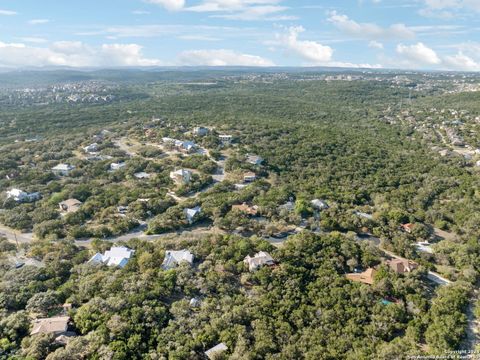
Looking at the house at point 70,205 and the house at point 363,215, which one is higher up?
the house at point 363,215

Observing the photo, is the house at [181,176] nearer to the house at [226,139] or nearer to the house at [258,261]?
the house at [226,139]

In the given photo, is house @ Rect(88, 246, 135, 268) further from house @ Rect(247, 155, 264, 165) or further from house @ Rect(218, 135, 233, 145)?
house @ Rect(218, 135, 233, 145)

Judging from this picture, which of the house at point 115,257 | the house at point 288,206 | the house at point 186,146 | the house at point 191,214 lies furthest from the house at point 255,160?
the house at point 115,257

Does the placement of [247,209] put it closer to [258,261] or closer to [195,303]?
[258,261]

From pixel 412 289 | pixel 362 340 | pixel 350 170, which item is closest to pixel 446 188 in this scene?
pixel 350 170

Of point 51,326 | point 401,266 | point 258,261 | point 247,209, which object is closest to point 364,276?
point 401,266

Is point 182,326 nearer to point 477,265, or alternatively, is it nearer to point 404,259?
point 404,259
